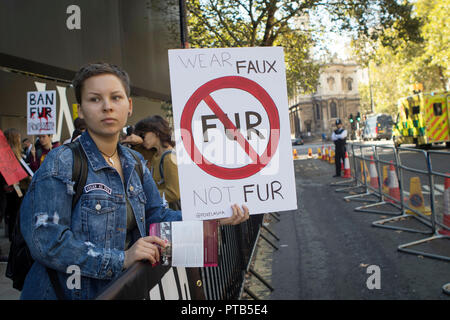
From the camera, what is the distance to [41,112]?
7074mm

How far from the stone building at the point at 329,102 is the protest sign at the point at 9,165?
7294 centimetres

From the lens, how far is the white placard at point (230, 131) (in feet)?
6.57

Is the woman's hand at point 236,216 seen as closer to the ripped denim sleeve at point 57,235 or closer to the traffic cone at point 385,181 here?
the ripped denim sleeve at point 57,235

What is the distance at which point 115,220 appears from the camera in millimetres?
1793

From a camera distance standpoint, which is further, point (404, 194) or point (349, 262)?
point (404, 194)

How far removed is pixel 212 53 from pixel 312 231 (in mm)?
6085

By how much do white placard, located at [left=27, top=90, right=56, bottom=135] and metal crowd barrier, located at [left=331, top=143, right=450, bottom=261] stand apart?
6162 mm

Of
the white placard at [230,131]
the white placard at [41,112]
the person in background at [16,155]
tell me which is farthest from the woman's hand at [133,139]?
the person in background at [16,155]

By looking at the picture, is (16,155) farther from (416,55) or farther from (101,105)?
(416,55)

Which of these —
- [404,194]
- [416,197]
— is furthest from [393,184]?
[416,197]

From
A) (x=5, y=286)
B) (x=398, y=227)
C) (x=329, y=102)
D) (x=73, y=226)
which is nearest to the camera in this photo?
(x=73, y=226)

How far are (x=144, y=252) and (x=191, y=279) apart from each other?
0.76 meters

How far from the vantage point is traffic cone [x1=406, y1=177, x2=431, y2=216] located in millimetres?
7227
